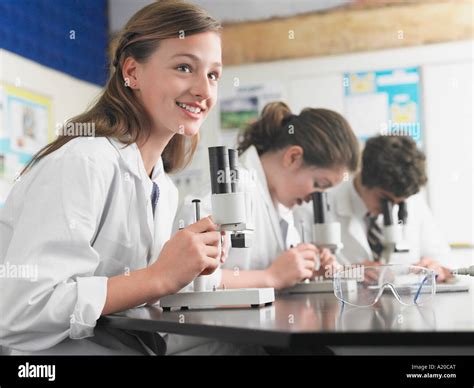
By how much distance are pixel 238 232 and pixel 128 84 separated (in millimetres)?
487

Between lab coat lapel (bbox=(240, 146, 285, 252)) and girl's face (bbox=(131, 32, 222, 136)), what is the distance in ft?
2.37

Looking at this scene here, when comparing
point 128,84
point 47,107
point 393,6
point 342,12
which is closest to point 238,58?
point 342,12

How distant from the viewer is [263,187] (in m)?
2.24

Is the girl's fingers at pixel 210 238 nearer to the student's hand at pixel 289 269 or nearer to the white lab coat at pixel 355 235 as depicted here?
the student's hand at pixel 289 269

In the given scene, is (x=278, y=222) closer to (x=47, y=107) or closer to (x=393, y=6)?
(x=47, y=107)

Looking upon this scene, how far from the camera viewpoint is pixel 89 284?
1.18m

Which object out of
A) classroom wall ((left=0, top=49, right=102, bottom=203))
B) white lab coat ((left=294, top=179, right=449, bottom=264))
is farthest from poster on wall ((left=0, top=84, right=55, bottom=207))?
white lab coat ((left=294, top=179, right=449, bottom=264))

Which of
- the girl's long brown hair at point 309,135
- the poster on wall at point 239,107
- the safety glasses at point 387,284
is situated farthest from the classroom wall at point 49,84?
the safety glasses at point 387,284

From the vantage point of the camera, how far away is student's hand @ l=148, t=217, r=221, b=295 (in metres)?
1.22

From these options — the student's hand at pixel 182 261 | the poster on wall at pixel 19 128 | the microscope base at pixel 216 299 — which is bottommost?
the microscope base at pixel 216 299

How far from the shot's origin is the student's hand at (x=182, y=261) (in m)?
1.22

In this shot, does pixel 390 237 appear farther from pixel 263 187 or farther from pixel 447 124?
pixel 447 124

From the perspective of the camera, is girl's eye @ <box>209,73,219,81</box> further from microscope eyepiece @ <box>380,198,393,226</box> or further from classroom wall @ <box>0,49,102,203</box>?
classroom wall @ <box>0,49,102,203</box>

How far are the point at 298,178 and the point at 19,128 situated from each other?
60.2 inches
